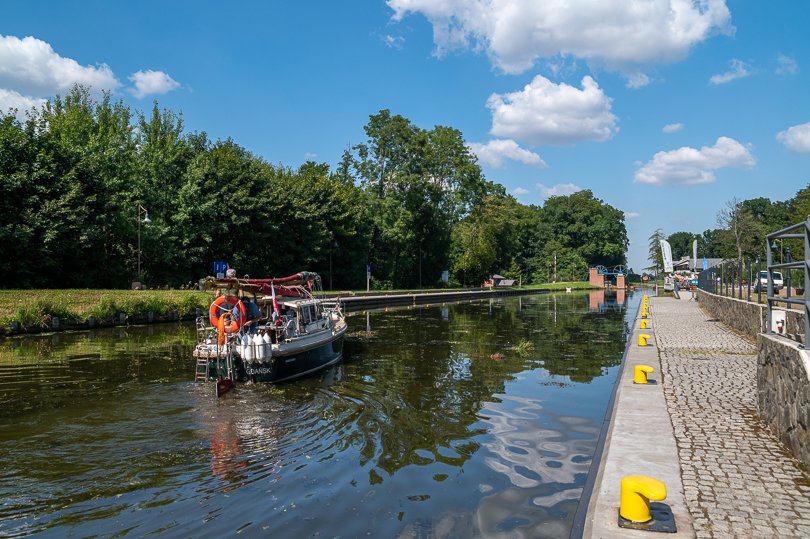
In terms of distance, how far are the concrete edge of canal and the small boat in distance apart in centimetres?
756

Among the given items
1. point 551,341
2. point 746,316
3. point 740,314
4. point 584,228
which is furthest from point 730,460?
point 584,228

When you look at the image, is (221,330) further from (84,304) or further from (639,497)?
(84,304)

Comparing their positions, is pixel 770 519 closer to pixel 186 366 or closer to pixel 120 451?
pixel 120 451

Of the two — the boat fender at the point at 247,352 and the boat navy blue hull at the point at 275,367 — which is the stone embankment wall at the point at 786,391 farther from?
the boat fender at the point at 247,352

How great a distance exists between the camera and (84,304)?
88.7 feet

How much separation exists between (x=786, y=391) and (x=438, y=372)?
9122 mm

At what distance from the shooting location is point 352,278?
58.8m

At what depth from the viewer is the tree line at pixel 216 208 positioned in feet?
108

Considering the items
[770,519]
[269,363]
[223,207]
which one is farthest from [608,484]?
[223,207]

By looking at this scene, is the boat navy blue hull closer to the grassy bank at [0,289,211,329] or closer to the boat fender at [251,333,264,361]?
the boat fender at [251,333,264,361]

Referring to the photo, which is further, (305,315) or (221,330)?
(305,315)

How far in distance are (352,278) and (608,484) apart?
5338 centimetres

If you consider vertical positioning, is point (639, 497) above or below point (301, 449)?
above

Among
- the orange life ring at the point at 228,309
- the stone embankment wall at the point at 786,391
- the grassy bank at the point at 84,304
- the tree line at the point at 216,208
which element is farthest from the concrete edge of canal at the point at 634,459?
the tree line at the point at 216,208
